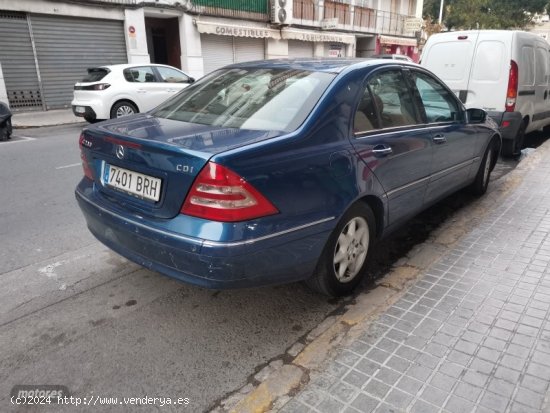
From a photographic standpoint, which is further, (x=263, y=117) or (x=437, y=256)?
(x=437, y=256)

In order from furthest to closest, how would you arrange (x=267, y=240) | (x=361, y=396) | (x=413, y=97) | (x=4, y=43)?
(x=4, y=43) < (x=413, y=97) < (x=267, y=240) < (x=361, y=396)

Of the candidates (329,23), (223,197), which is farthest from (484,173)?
(329,23)

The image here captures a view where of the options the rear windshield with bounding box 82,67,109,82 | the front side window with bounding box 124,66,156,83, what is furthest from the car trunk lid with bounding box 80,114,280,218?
the rear windshield with bounding box 82,67,109,82

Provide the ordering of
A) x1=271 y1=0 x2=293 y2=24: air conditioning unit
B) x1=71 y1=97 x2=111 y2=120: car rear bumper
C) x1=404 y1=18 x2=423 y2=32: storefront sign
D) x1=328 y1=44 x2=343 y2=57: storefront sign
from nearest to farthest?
x1=71 y1=97 x2=111 y2=120: car rear bumper
x1=271 y1=0 x2=293 y2=24: air conditioning unit
x1=328 y1=44 x2=343 y2=57: storefront sign
x1=404 y1=18 x2=423 y2=32: storefront sign

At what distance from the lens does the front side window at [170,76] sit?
1176 centimetres

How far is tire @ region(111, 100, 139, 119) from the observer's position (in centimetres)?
1102

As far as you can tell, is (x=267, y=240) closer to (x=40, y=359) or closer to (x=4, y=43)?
(x=40, y=359)

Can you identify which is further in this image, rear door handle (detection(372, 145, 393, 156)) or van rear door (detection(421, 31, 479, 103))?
van rear door (detection(421, 31, 479, 103))

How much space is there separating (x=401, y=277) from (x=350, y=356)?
1097 millimetres

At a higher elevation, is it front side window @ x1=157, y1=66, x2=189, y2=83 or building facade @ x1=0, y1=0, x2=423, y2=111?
building facade @ x1=0, y1=0, x2=423, y2=111

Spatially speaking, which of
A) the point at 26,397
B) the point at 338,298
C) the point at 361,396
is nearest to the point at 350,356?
the point at 361,396

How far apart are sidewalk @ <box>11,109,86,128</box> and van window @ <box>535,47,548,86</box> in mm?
11578

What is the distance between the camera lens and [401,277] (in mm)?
3336

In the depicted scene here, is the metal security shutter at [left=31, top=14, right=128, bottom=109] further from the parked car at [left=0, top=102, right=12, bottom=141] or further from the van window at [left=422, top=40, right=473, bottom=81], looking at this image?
the van window at [left=422, top=40, right=473, bottom=81]
